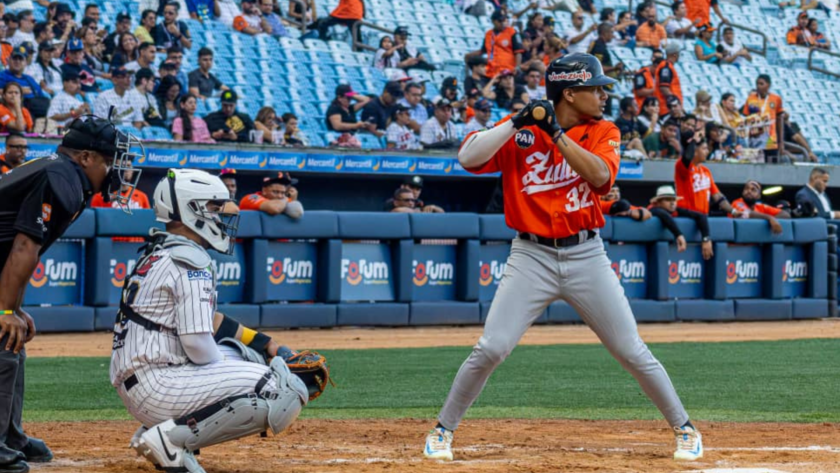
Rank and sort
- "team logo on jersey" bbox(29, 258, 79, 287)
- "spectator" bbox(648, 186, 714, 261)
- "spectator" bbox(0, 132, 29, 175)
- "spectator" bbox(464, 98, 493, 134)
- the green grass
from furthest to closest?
"spectator" bbox(464, 98, 493, 134) < "spectator" bbox(648, 186, 714, 261) < "team logo on jersey" bbox(29, 258, 79, 287) < "spectator" bbox(0, 132, 29, 175) < the green grass

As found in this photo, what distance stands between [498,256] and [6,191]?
10208mm

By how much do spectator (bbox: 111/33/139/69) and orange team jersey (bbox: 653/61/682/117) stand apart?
9.11 m

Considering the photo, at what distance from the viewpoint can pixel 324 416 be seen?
730 centimetres

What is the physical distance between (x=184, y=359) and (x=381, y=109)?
12.5m

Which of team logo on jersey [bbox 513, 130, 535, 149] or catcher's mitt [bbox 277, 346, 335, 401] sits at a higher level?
team logo on jersey [bbox 513, 130, 535, 149]

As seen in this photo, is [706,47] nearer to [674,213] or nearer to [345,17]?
[345,17]

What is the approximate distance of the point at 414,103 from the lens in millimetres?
17094

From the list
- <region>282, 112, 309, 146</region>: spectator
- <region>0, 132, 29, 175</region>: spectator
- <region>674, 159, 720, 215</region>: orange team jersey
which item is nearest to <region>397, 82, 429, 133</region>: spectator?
<region>282, 112, 309, 146</region>: spectator

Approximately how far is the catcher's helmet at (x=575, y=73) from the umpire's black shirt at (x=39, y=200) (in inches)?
86.4

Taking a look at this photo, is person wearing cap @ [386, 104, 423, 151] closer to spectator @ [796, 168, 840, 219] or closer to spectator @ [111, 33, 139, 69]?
spectator @ [111, 33, 139, 69]

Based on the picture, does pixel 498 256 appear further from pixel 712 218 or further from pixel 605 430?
pixel 605 430

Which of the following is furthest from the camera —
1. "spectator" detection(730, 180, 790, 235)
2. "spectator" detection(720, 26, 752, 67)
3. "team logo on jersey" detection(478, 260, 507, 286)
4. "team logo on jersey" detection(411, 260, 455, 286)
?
"spectator" detection(720, 26, 752, 67)

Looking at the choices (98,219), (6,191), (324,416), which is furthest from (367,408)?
(98,219)

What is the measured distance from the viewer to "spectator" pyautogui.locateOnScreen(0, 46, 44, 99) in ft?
45.1
